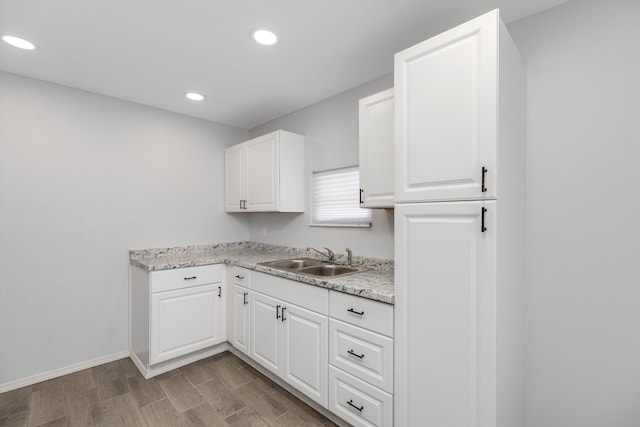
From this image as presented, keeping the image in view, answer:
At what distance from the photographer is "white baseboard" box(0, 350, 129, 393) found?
228 centimetres

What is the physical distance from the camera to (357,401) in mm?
1719

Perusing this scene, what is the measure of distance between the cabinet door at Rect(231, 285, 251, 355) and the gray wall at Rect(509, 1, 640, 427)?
6.61 ft

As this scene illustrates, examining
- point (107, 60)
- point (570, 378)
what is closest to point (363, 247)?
point (570, 378)

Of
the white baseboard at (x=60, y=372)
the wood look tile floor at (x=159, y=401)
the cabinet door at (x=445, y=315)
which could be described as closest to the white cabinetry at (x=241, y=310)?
the wood look tile floor at (x=159, y=401)

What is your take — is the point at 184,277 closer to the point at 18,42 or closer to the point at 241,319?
the point at 241,319

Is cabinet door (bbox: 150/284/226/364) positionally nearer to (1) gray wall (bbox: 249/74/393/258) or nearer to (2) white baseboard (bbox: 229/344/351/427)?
(2) white baseboard (bbox: 229/344/351/427)

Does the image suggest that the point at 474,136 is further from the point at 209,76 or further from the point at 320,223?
the point at 209,76

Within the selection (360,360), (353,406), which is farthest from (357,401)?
(360,360)

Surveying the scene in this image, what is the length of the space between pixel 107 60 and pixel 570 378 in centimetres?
347

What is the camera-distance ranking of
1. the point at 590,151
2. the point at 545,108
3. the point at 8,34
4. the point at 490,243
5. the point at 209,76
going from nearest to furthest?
the point at 490,243
the point at 590,151
the point at 545,108
the point at 8,34
the point at 209,76

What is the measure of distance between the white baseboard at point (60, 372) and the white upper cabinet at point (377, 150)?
2.71 metres

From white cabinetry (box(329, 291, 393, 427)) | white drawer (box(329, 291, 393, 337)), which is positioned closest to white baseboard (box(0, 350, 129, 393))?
white cabinetry (box(329, 291, 393, 427))

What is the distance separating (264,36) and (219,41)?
305 mm

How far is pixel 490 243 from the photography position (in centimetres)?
127
